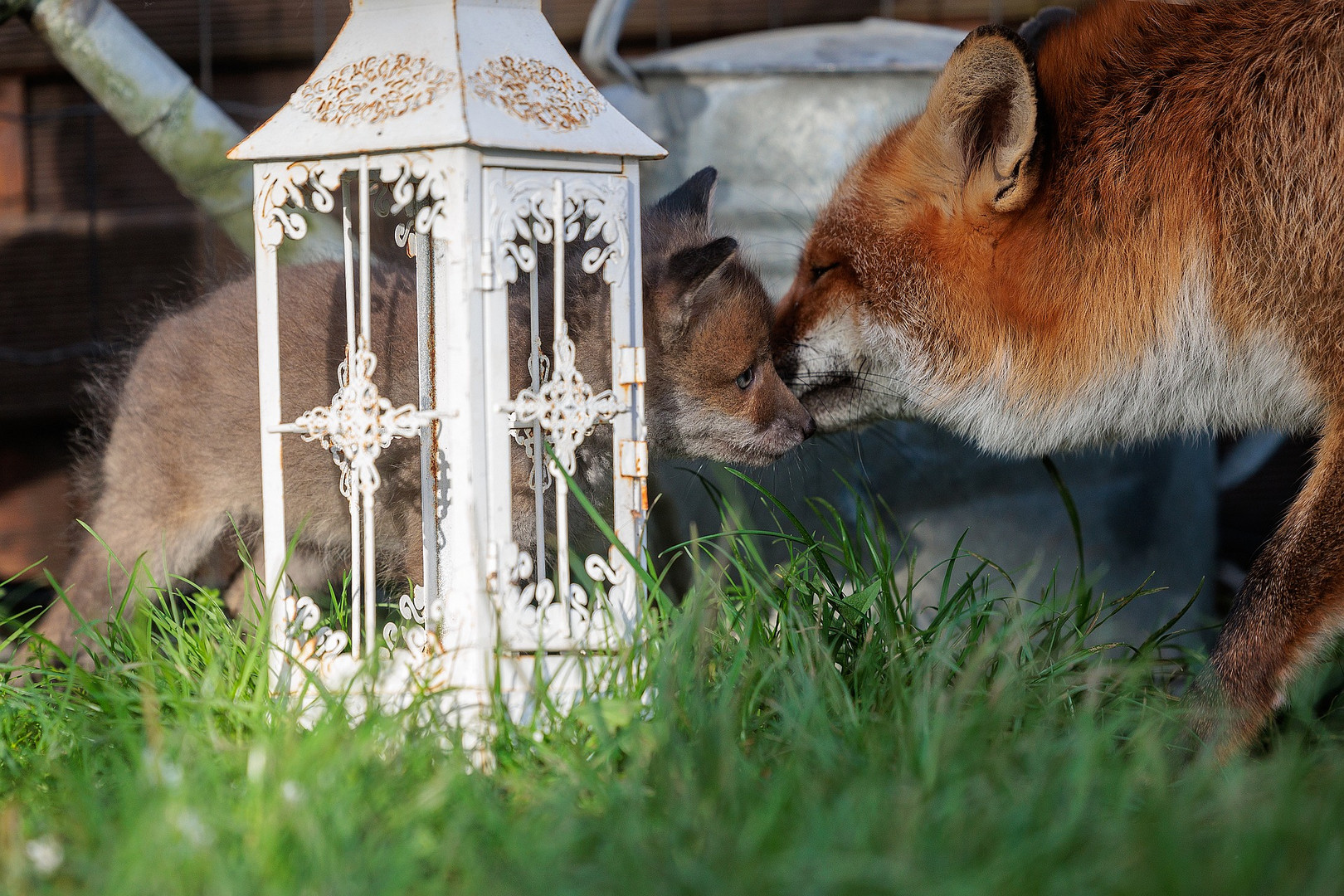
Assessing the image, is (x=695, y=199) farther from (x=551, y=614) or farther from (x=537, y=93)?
(x=551, y=614)

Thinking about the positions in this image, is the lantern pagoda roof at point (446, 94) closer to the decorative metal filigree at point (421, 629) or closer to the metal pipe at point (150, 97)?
the decorative metal filigree at point (421, 629)

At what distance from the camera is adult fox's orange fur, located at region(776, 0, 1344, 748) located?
2.14m

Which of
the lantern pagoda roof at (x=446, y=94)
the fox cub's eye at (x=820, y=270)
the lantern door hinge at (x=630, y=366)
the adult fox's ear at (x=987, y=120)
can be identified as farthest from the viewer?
the fox cub's eye at (x=820, y=270)

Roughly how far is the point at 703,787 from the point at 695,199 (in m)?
1.87

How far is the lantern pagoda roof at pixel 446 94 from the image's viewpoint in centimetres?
192

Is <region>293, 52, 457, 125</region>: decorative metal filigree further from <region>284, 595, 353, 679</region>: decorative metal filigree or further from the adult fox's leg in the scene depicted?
the adult fox's leg

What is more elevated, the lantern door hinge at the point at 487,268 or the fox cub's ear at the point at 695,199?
the fox cub's ear at the point at 695,199

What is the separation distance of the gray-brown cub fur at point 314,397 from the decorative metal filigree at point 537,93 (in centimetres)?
85

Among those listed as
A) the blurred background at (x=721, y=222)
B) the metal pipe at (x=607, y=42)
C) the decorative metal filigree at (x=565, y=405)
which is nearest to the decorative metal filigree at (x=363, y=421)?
the decorative metal filigree at (x=565, y=405)

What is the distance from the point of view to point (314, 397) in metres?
3.02

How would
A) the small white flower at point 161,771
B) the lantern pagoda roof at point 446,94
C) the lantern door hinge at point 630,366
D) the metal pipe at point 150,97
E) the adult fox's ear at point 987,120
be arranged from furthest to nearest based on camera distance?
the metal pipe at point 150,97 < the adult fox's ear at point 987,120 < the lantern door hinge at point 630,366 < the lantern pagoda roof at point 446,94 < the small white flower at point 161,771

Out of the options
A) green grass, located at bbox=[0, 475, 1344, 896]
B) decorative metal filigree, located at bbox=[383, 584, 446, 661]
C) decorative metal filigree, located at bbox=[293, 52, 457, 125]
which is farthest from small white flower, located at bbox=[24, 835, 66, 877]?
decorative metal filigree, located at bbox=[293, 52, 457, 125]

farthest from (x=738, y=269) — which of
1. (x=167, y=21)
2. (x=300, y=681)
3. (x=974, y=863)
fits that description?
(x=167, y=21)

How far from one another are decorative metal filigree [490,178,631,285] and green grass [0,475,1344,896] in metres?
0.65
